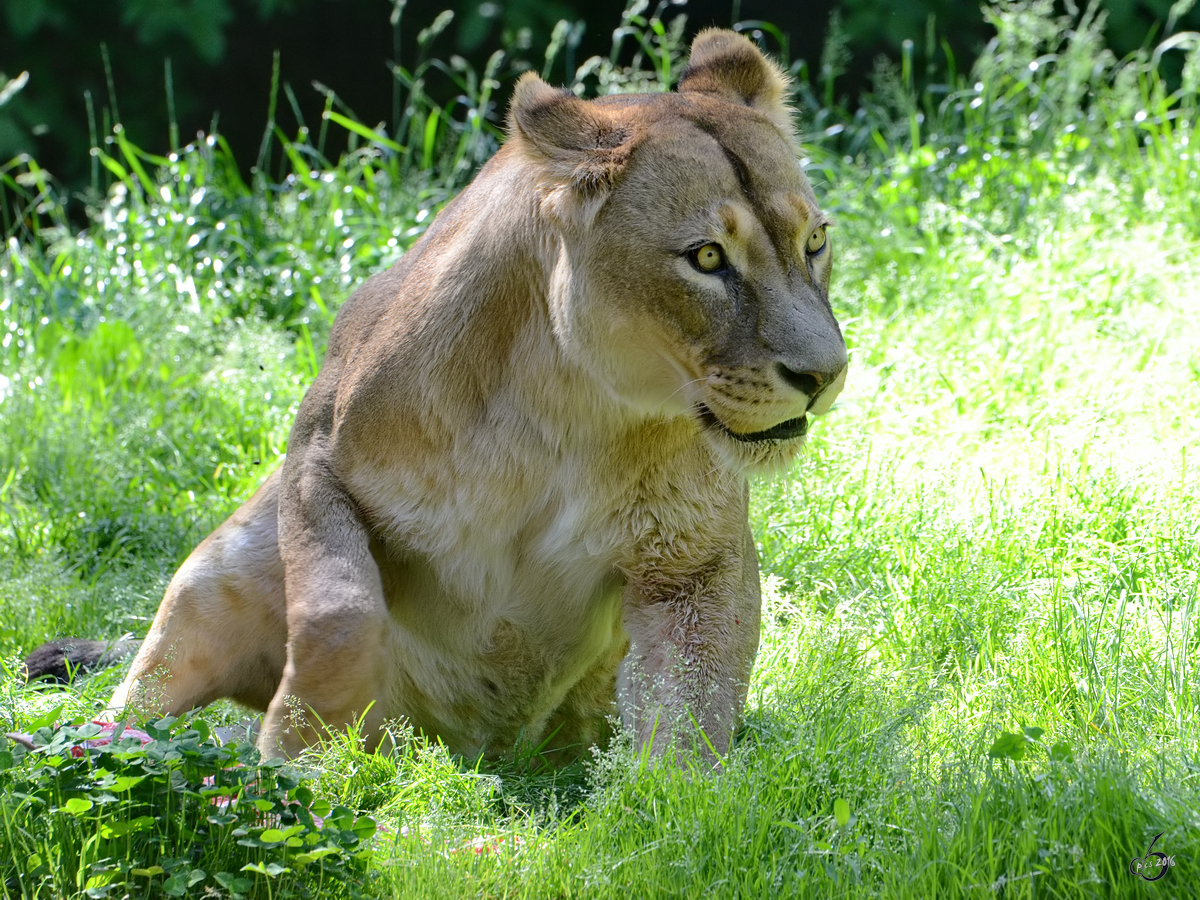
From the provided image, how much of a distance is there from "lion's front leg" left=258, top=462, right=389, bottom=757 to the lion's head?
80 centimetres

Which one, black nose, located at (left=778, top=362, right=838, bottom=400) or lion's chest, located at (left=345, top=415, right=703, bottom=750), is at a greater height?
black nose, located at (left=778, top=362, right=838, bottom=400)

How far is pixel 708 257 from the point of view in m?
3.36

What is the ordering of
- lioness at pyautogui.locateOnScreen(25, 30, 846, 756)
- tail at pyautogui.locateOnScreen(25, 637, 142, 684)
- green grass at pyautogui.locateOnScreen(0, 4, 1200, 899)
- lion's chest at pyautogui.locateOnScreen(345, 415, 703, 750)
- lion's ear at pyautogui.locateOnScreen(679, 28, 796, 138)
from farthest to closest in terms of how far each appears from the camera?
1. tail at pyautogui.locateOnScreen(25, 637, 142, 684)
2. lion's ear at pyautogui.locateOnScreen(679, 28, 796, 138)
3. lion's chest at pyautogui.locateOnScreen(345, 415, 703, 750)
4. lioness at pyautogui.locateOnScreen(25, 30, 846, 756)
5. green grass at pyautogui.locateOnScreen(0, 4, 1200, 899)

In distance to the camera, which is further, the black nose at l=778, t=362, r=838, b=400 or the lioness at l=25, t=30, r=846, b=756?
the lioness at l=25, t=30, r=846, b=756

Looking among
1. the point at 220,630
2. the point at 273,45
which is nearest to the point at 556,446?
the point at 220,630

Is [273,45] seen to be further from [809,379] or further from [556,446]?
[809,379]

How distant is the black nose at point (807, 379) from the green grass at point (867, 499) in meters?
0.88

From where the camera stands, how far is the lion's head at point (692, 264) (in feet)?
10.9

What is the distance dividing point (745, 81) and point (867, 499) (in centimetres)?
185

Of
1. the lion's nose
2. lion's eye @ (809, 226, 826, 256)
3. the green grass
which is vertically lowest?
the green grass

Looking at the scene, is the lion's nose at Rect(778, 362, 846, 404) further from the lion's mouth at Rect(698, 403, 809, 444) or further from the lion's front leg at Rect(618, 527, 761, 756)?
the lion's front leg at Rect(618, 527, 761, 756)

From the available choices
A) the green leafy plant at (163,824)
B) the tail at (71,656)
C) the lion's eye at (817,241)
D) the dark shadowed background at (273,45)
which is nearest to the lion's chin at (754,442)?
the lion's eye at (817,241)

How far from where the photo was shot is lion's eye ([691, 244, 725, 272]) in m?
3.36

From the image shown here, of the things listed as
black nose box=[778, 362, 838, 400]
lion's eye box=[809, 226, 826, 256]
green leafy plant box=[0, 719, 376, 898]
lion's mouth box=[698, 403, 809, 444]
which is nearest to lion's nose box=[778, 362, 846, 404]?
black nose box=[778, 362, 838, 400]
